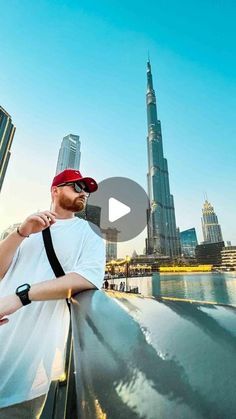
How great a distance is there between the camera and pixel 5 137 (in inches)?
3179

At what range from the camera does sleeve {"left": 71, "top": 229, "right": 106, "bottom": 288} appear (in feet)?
4.48

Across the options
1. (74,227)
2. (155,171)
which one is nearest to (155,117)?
(155,171)

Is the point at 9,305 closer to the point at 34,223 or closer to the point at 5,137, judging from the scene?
the point at 34,223

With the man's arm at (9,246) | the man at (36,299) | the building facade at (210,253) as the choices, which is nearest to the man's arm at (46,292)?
the man at (36,299)

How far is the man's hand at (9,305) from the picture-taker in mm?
1253

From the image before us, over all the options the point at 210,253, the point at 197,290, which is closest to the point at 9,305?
the point at 197,290

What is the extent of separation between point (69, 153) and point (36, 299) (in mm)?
172939

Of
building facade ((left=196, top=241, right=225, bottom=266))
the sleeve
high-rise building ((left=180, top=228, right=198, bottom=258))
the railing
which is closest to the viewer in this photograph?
the railing

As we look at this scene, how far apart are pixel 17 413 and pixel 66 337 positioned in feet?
1.47

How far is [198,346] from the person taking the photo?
0.49 metres

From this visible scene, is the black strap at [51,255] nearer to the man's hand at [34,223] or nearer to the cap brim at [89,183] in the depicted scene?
the man's hand at [34,223]

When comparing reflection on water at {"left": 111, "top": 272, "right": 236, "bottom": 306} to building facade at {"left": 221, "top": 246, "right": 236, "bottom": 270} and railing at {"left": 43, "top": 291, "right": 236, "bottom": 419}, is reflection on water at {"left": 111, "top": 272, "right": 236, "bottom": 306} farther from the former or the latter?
building facade at {"left": 221, "top": 246, "right": 236, "bottom": 270}

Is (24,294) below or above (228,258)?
below

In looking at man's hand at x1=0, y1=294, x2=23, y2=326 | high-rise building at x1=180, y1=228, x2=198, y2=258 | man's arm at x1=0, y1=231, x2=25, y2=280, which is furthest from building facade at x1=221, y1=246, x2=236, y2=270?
man's hand at x1=0, y1=294, x2=23, y2=326
